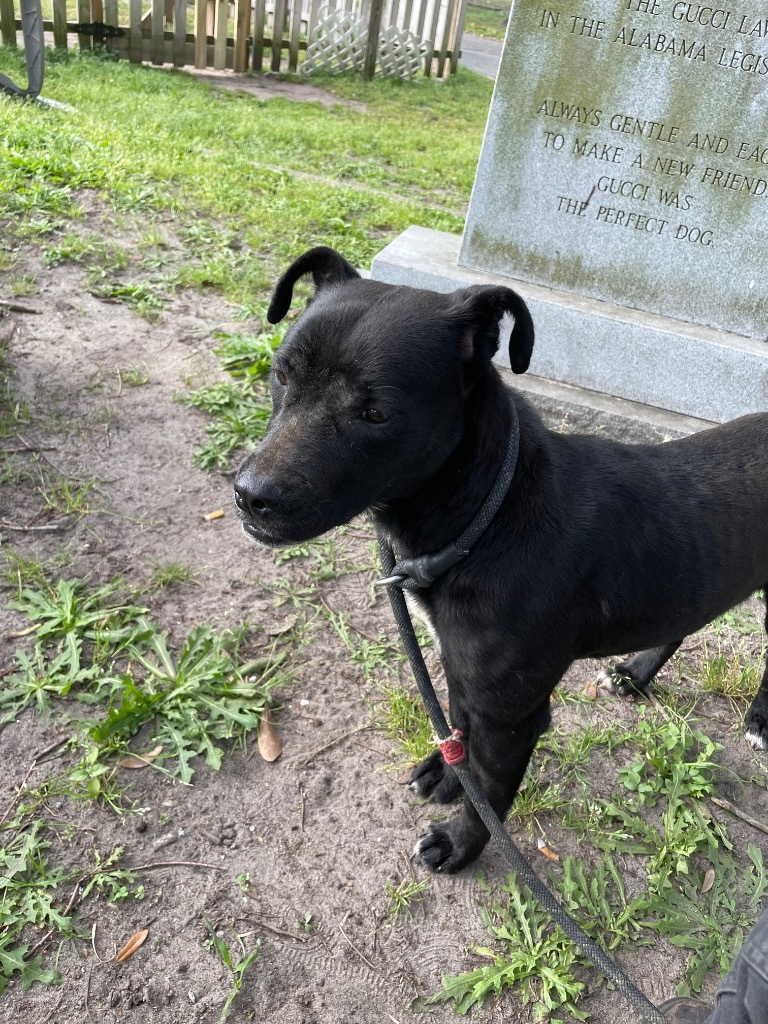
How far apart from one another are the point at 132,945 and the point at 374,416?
162 centimetres

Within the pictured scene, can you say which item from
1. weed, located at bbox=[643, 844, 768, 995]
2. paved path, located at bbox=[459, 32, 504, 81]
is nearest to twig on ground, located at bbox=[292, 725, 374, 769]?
weed, located at bbox=[643, 844, 768, 995]

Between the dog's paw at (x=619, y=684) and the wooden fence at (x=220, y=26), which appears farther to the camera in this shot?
the wooden fence at (x=220, y=26)

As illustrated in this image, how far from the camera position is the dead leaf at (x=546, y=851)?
2582mm

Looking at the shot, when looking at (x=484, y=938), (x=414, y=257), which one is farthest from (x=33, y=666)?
(x=414, y=257)

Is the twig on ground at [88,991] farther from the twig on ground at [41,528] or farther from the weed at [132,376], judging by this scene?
the weed at [132,376]

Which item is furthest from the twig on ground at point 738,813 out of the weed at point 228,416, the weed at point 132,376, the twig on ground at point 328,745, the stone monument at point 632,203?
the weed at point 132,376

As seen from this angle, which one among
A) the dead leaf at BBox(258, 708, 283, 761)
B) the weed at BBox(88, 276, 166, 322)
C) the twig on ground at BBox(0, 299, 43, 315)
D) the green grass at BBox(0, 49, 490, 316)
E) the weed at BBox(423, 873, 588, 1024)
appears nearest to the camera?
the weed at BBox(423, 873, 588, 1024)

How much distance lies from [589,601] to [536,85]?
3.49 m

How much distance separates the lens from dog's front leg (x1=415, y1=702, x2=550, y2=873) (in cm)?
224

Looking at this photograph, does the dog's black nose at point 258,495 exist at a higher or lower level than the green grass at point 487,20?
lower

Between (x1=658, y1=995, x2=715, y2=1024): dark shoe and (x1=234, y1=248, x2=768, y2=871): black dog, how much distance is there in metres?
0.67

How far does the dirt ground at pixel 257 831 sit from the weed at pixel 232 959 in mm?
23

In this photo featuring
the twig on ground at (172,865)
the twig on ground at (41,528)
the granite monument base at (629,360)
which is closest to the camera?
the twig on ground at (172,865)

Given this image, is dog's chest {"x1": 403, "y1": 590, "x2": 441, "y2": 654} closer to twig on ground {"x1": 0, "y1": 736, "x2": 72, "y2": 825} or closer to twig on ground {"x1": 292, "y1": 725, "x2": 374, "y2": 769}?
twig on ground {"x1": 292, "y1": 725, "x2": 374, "y2": 769}
